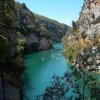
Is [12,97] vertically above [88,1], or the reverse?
[88,1]

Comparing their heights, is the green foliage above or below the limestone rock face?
below

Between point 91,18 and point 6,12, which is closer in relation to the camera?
point 6,12

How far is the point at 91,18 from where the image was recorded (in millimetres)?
112625

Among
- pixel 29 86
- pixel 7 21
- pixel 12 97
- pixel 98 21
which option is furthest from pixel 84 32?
pixel 12 97

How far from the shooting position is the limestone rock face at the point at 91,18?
359ft

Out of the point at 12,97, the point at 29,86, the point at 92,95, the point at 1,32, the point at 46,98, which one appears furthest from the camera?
the point at 29,86

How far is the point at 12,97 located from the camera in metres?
42.9

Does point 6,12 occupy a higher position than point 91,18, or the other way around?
point 91,18

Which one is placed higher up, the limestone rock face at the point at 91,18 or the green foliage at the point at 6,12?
the limestone rock face at the point at 91,18

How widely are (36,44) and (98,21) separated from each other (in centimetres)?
8830

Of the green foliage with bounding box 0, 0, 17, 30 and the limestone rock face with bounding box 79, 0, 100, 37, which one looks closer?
the green foliage with bounding box 0, 0, 17, 30

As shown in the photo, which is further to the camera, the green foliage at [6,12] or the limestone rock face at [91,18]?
the limestone rock face at [91,18]

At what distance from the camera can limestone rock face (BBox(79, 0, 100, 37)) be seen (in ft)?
359

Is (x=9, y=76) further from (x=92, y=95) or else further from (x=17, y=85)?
(x=92, y=95)
